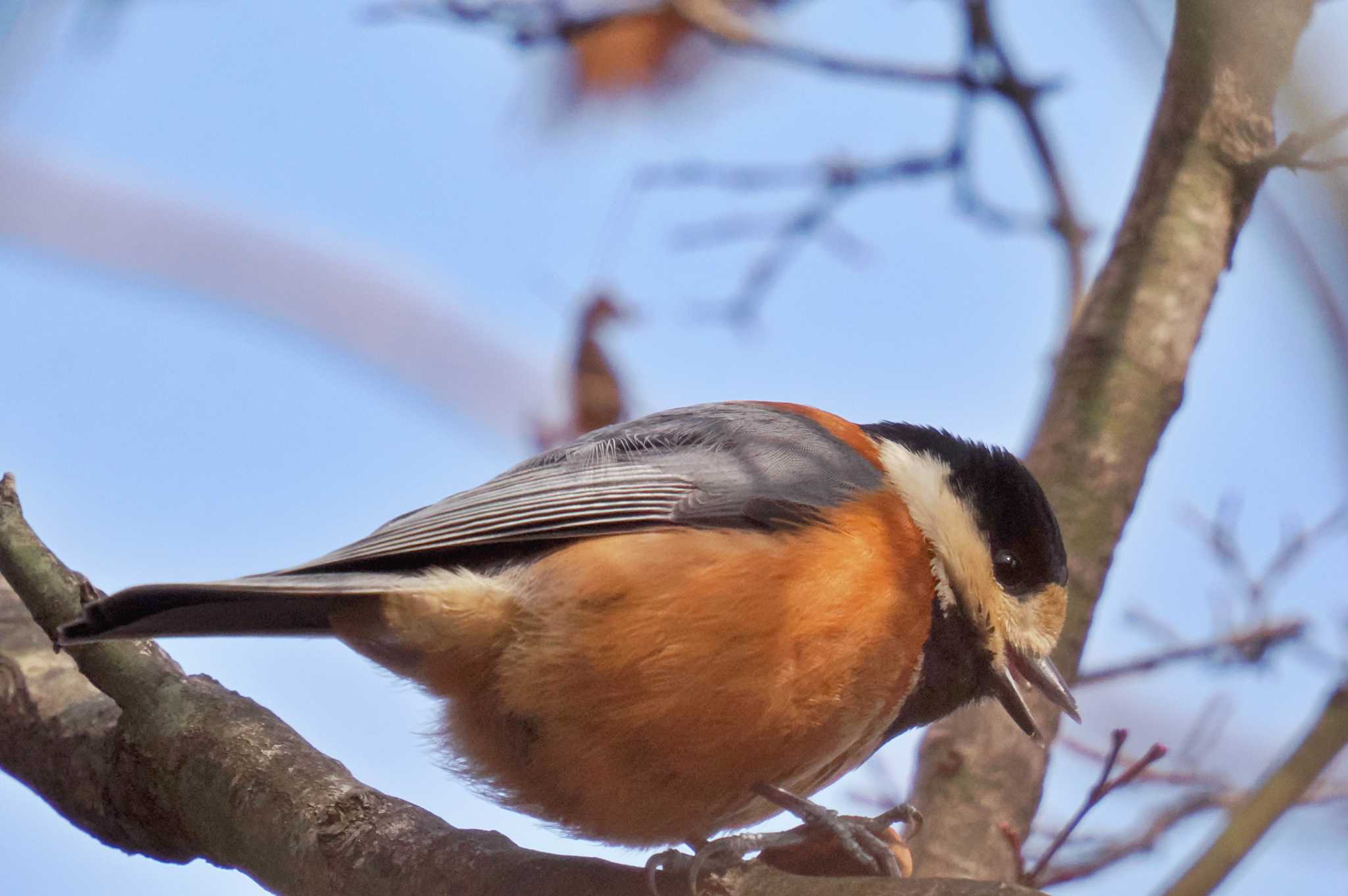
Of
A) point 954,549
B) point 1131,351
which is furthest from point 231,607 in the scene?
point 1131,351

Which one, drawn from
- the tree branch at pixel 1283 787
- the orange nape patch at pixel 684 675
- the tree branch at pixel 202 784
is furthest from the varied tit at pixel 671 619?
the tree branch at pixel 1283 787

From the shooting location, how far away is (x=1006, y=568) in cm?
363

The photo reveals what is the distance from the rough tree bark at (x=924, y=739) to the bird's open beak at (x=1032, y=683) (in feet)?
0.91

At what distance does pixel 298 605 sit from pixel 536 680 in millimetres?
601

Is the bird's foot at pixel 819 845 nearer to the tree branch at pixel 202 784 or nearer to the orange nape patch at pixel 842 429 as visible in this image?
the tree branch at pixel 202 784

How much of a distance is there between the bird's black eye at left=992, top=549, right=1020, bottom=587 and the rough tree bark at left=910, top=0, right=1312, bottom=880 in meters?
0.47

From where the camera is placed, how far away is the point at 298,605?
3.17 metres

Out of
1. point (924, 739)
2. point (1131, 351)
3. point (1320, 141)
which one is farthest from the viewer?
point (1131, 351)

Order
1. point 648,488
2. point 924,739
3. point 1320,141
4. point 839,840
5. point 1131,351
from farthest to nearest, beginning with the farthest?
point 1131,351
point 924,739
point 648,488
point 839,840
point 1320,141

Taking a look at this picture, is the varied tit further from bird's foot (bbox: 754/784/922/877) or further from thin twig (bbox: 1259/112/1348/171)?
thin twig (bbox: 1259/112/1348/171)

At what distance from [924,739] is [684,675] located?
1.30 m

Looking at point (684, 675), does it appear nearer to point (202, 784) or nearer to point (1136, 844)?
point (202, 784)

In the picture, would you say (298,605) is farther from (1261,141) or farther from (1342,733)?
(1261,141)

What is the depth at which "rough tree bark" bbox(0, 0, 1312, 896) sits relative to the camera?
2783 mm
